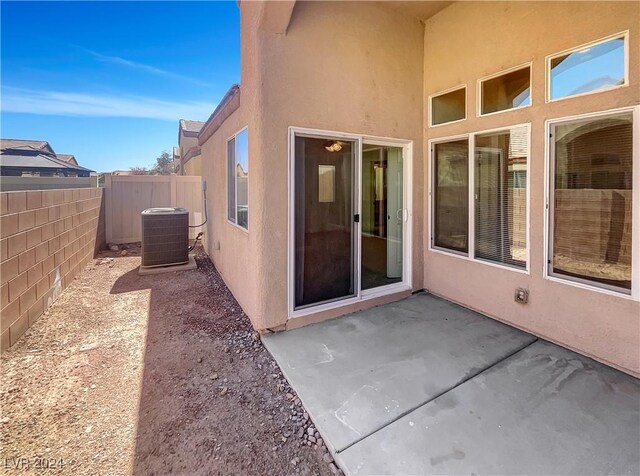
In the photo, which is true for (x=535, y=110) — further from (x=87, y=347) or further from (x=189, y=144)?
(x=189, y=144)

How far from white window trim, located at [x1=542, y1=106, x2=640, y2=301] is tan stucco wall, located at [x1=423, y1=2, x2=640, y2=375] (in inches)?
1.8

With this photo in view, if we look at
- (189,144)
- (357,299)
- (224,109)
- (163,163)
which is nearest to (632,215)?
(357,299)

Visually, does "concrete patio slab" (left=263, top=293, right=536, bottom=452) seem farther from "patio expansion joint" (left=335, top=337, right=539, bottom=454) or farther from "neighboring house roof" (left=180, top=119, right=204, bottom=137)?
"neighboring house roof" (left=180, top=119, right=204, bottom=137)

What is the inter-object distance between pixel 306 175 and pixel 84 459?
3125 mm

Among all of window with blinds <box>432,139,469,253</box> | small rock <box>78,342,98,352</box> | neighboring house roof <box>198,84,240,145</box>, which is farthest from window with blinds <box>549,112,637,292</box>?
small rock <box>78,342,98,352</box>

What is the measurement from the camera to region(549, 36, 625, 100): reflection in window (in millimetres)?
2750

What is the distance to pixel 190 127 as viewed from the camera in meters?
18.0

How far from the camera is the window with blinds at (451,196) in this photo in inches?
166

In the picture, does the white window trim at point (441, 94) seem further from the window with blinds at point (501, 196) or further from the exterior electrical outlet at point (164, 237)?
the exterior electrical outlet at point (164, 237)

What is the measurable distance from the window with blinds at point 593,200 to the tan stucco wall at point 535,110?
138mm

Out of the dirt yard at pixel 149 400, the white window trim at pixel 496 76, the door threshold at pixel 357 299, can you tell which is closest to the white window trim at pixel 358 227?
the door threshold at pixel 357 299

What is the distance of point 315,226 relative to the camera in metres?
3.90

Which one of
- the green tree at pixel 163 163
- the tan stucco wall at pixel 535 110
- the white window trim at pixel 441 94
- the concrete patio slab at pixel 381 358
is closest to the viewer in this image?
the concrete patio slab at pixel 381 358

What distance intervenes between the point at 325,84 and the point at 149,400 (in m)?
3.69
